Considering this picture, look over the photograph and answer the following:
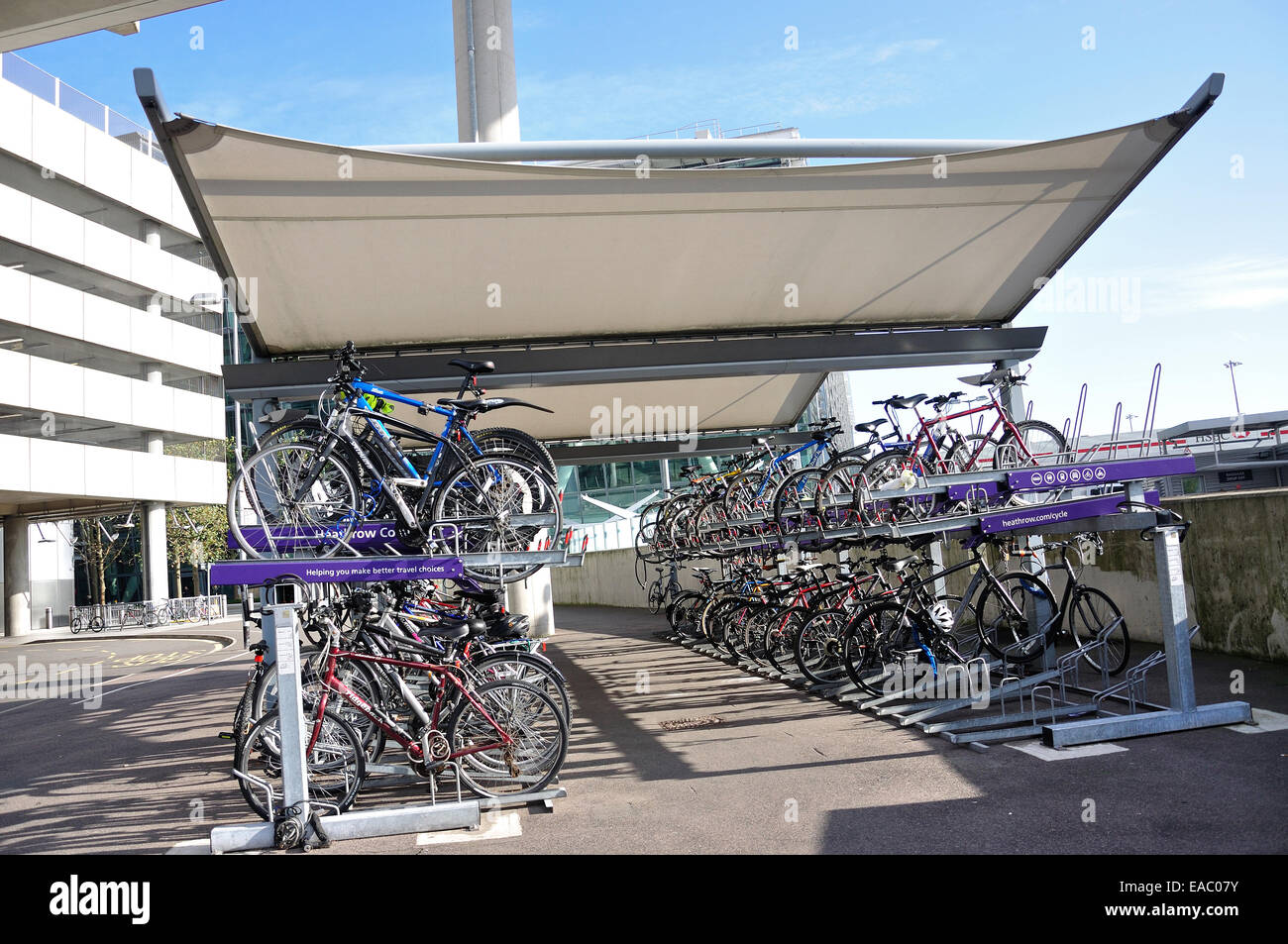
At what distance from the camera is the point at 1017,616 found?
752cm

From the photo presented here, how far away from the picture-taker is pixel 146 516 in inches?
1308

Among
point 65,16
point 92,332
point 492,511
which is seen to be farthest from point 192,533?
point 492,511

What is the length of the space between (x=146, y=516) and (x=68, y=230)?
9.64 metres

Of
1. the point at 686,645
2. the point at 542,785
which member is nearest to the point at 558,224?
the point at 542,785

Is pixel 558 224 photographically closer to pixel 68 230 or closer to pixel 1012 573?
pixel 1012 573

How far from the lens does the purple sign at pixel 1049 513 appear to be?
21.3 feet

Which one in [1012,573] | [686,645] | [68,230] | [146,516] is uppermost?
[68,230]

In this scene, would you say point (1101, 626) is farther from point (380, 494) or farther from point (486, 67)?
point (486, 67)

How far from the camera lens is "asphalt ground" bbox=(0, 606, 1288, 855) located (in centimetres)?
441

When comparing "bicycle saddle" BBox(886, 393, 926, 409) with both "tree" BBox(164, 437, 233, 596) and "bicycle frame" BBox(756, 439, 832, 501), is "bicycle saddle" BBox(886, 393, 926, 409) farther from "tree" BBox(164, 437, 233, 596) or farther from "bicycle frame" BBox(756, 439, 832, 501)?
"tree" BBox(164, 437, 233, 596)

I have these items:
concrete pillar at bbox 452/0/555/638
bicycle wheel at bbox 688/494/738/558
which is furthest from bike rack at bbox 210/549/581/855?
concrete pillar at bbox 452/0/555/638

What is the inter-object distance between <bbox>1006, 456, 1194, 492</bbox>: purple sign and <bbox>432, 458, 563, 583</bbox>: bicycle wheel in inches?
138

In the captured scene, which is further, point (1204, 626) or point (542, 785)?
Answer: point (1204, 626)

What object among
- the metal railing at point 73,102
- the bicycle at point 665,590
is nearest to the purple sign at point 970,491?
the bicycle at point 665,590
